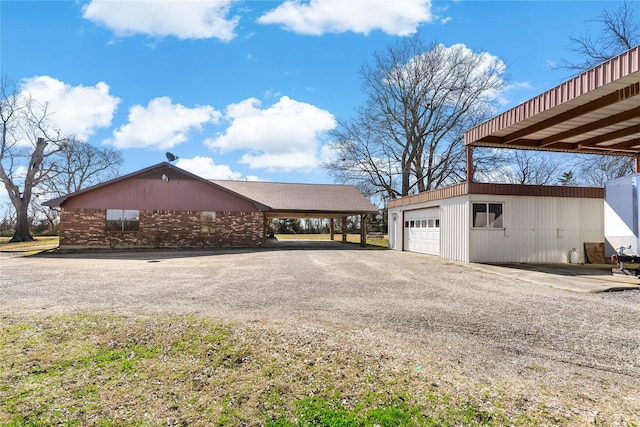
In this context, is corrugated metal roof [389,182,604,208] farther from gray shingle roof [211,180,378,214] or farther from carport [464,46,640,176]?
gray shingle roof [211,180,378,214]

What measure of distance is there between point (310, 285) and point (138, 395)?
569cm

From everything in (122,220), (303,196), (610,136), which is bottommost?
(122,220)

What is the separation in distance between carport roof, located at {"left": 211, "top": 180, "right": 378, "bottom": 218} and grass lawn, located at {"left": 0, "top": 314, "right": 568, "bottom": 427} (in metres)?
18.7

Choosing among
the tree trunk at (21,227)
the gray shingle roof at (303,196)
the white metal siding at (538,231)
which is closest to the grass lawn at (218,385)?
the white metal siding at (538,231)

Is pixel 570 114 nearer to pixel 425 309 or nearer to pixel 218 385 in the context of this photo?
pixel 425 309

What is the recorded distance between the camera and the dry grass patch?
110 inches

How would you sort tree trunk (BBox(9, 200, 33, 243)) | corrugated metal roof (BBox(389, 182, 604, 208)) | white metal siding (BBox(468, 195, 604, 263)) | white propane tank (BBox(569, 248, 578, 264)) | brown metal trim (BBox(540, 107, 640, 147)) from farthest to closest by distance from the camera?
tree trunk (BBox(9, 200, 33, 243)) → white propane tank (BBox(569, 248, 578, 264)) → white metal siding (BBox(468, 195, 604, 263)) → corrugated metal roof (BBox(389, 182, 604, 208)) → brown metal trim (BBox(540, 107, 640, 147))

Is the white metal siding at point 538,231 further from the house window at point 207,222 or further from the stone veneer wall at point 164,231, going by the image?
the house window at point 207,222

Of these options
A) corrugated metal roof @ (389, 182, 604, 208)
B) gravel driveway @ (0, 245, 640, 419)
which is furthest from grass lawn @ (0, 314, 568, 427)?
corrugated metal roof @ (389, 182, 604, 208)

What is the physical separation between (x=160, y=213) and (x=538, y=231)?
19.1 meters

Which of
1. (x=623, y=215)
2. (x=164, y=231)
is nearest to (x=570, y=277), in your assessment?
(x=623, y=215)

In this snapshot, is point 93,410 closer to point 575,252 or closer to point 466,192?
point 466,192

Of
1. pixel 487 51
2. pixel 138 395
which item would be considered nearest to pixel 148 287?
pixel 138 395

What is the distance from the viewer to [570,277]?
986cm
